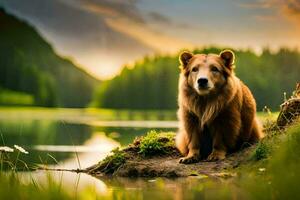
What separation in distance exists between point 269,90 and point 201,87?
5975cm

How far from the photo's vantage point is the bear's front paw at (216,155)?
1141 cm

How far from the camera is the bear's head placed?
11.1m

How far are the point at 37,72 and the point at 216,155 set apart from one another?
102 metres

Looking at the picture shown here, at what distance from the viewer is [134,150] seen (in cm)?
1248

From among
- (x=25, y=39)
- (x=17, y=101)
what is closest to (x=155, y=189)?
(x=17, y=101)

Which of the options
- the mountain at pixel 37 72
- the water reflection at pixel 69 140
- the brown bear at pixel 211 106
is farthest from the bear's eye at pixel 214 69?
the mountain at pixel 37 72

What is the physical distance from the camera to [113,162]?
12047mm

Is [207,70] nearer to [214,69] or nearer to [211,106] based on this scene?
[214,69]

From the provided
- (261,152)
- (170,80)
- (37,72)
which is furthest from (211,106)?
(37,72)

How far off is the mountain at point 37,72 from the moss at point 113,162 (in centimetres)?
8441

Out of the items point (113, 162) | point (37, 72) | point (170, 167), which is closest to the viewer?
point (170, 167)

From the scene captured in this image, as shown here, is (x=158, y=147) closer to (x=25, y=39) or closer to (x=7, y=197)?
(x=7, y=197)

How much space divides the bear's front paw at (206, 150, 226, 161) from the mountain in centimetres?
8535

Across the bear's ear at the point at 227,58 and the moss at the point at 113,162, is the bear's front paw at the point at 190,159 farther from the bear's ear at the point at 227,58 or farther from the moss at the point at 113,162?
the bear's ear at the point at 227,58
